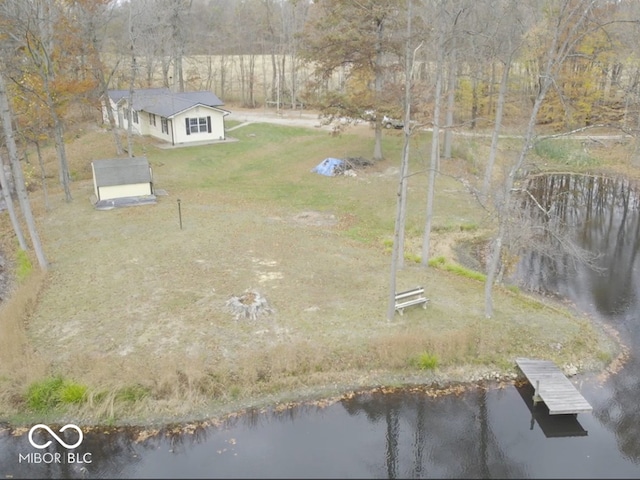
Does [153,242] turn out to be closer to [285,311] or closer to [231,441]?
[285,311]

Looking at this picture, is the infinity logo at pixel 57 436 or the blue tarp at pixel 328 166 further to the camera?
the blue tarp at pixel 328 166

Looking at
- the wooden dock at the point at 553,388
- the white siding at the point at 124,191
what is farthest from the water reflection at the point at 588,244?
the white siding at the point at 124,191

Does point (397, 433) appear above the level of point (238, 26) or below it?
below

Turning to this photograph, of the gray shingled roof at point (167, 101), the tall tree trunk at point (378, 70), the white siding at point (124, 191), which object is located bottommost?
the white siding at point (124, 191)

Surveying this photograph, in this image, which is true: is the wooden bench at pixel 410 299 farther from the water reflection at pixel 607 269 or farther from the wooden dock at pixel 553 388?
the water reflection at pixel 607 269

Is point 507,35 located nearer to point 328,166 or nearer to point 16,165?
point 328,166

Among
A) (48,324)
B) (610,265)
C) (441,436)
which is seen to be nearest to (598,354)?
(441,436)
